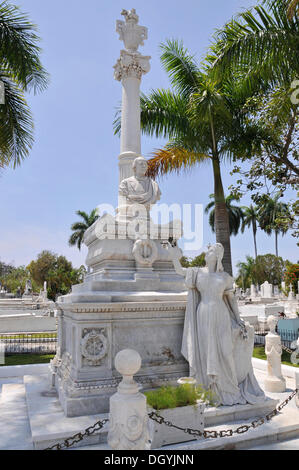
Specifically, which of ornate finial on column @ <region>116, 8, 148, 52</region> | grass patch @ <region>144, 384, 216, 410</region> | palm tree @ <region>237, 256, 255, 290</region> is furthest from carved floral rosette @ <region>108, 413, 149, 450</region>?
palm tree @ <region>237, 256, 255, 290</region>

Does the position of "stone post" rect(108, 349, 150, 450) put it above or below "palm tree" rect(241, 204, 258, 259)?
below

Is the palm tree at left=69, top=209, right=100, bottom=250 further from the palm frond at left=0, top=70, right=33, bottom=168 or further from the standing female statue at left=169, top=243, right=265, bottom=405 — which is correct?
the standing female statue at left=169, top=243, right=265, bottom=405

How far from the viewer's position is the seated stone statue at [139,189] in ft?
23.6

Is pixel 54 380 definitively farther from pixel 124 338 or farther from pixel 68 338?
pixel 124 338

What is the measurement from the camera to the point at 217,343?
5.16 m

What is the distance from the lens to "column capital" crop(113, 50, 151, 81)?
8.56m

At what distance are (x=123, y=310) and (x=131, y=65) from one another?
601 cm

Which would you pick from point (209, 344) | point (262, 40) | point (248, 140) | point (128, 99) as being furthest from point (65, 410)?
point (248, 140)

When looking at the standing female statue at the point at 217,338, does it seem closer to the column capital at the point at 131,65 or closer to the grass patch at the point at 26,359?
the column capital at the point at 131,65

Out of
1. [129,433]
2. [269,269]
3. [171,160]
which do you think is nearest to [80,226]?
[269,269]

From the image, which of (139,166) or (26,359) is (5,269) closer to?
(26,359)

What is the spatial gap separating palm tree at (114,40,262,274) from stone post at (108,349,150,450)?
7991mm

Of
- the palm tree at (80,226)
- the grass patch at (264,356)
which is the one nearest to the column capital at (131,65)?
the grass patch at (264,356)

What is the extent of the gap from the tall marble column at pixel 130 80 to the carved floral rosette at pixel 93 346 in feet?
13.4
